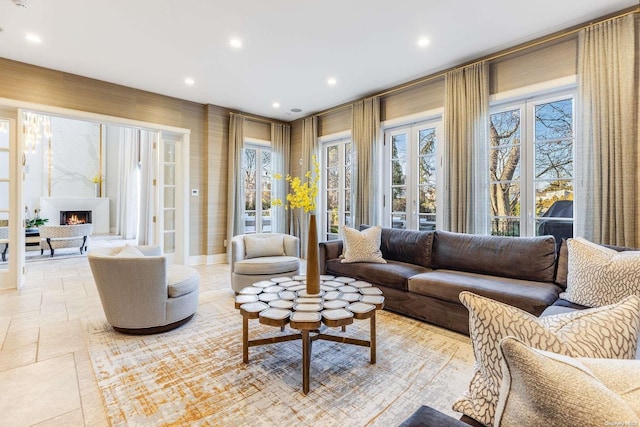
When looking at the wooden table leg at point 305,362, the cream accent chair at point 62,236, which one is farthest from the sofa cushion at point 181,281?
the cream accent chair at point 62,236

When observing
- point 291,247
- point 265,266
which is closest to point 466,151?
point 291,247

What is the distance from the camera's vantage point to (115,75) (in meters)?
4.25

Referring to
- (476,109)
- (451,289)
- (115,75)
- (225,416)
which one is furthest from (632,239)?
(115,75)

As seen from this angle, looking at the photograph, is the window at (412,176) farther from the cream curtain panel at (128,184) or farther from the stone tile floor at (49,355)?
the cream curtain panel at (128,184)

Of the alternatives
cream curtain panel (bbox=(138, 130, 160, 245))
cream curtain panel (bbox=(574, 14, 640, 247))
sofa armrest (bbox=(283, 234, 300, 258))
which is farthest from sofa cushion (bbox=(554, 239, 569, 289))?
cream curtain panel (bbox=(138, 130, 160, 245))

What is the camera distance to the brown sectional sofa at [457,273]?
2.57 m

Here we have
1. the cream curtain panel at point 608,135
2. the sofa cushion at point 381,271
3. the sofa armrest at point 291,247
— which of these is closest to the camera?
the cream curtain panel at point 608,135

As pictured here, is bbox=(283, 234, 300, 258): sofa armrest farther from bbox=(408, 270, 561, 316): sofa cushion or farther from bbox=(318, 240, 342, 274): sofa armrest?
bbox=(408, 270, 561, 316): sofa cushion

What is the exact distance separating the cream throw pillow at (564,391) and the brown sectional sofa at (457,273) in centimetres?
198

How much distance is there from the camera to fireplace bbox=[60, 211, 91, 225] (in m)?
8.60

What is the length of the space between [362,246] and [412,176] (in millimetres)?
1617

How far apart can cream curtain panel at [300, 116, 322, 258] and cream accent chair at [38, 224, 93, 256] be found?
4.61m

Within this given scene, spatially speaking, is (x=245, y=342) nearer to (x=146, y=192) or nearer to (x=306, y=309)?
(x=306, y=309)

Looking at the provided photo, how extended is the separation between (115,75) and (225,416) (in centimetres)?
465
